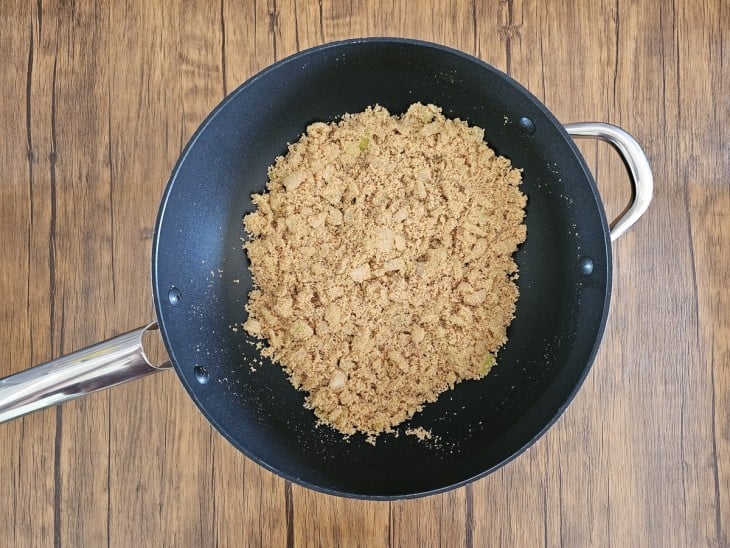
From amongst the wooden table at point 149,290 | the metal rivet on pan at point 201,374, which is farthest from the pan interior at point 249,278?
the wooden table at point 149,290

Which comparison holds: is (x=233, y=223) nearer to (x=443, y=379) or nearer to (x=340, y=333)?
(x=340, y=333)

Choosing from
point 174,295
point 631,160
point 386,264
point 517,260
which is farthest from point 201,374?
point 631,160

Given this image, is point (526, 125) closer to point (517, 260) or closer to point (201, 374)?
point (517, 260)

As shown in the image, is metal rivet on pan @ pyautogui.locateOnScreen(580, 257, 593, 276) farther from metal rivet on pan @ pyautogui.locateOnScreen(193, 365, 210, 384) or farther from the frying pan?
metal rivet on pan @ pyautogui.locateOnScreen(193, 365, 210, 384)

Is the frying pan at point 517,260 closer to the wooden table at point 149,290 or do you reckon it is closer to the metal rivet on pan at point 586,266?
the metal rivet on pan at point 586,266

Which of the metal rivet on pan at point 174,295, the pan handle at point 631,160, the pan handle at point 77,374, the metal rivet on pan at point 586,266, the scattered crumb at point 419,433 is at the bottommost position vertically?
the scattered crumb at point 419,433

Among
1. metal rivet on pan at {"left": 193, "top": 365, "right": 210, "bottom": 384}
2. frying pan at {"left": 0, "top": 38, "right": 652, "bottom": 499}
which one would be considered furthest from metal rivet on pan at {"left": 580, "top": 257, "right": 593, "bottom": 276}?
metal rivet on pan at {"left": 193, "top": 365, "right": 210, "bottom": 384}
